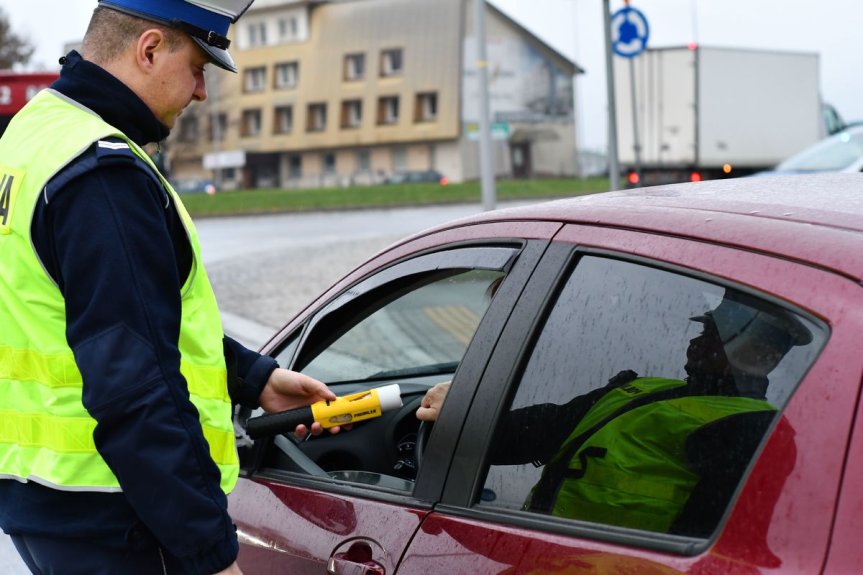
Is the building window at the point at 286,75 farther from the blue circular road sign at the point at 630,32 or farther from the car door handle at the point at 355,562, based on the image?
the car door handle at the point at 355,562

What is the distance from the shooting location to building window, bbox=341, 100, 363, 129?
73625mm

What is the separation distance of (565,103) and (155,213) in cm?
7277

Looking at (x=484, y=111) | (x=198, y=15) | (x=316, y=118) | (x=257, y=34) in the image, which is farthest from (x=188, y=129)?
(x=198, y=15)

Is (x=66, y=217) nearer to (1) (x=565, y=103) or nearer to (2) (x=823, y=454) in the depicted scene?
(2) (x=823, y=454)

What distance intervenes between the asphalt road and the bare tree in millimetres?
16904

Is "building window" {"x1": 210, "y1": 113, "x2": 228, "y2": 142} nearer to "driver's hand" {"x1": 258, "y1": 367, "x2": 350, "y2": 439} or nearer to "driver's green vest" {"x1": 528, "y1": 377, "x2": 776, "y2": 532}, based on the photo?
"driver's hand" {"x1": 258, "y1": 367, "x2": 350, "y2": 439}

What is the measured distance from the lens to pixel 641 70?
23047 millimetres

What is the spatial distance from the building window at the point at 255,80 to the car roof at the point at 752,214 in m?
76.1

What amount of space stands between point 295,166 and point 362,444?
7620 centimetres

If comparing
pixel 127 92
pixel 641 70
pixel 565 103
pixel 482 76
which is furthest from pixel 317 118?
pixel 127 92

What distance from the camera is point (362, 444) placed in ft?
9.42

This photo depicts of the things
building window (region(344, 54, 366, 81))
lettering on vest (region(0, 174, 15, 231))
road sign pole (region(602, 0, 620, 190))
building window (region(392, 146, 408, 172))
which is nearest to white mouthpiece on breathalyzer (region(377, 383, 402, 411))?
lettering on vest (region(0, 174, 15, 231))

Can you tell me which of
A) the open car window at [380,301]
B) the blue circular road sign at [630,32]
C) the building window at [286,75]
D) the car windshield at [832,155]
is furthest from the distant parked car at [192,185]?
the open car window at [380,301]

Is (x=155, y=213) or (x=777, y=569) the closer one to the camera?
(x=777, y=569)
